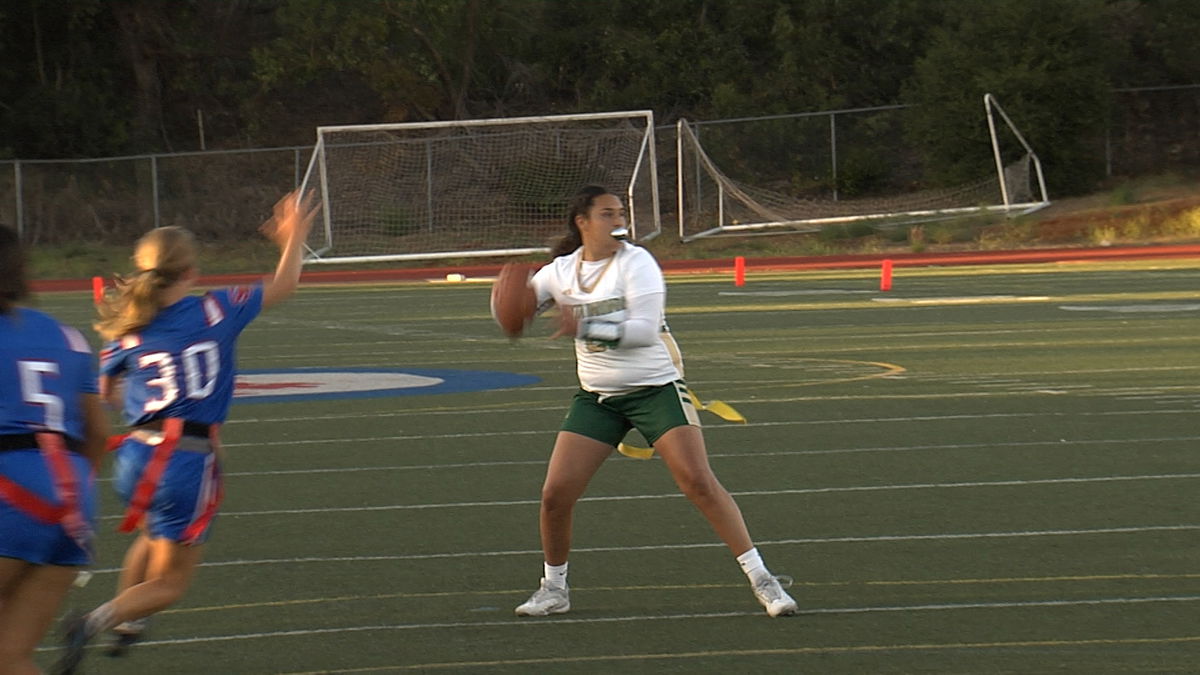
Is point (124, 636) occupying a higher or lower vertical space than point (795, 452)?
higher

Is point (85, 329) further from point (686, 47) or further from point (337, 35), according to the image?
point (686, 47)

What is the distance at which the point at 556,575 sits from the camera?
7031 millimetres

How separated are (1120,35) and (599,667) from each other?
140 ft

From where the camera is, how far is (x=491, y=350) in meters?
18.3

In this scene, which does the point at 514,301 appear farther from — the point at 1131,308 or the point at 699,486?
the point at 1131,308

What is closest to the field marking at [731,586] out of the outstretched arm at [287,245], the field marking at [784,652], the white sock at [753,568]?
the white sock at [753,568]

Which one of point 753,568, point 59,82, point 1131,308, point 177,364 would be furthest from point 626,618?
point 59,82

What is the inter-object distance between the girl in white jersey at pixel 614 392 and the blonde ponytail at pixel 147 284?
152 centimetres

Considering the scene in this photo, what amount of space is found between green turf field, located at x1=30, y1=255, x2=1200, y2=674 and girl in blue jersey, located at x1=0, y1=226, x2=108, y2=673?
160cm

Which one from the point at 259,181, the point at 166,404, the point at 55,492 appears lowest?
the point at 55,492

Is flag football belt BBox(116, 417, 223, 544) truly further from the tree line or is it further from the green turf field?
the tree line

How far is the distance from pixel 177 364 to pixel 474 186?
98.9ft

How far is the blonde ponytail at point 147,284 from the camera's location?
19.0 feet

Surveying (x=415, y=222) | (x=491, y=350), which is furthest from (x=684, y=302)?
(x=415, y=222)
